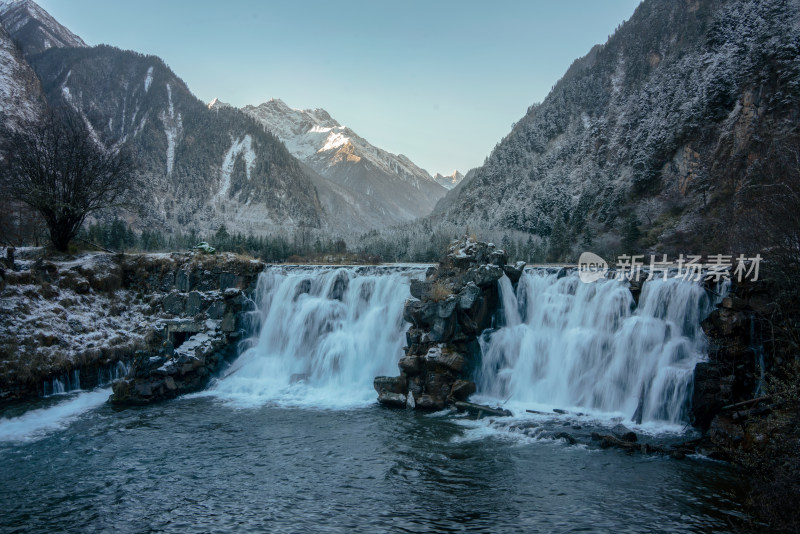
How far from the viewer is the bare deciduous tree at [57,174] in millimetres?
30828

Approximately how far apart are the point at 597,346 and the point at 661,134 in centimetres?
8032

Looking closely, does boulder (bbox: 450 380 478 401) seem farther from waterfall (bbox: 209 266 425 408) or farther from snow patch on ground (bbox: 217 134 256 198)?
snow patch on ground (bbox: 217 134 256 198)

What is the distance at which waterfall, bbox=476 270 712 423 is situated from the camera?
19703 mm

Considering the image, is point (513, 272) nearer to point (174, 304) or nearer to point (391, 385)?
point (391, 385)

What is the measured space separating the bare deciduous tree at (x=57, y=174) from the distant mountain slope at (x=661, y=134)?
41.2m

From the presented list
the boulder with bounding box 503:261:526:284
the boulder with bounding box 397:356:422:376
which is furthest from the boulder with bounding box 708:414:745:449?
the boulder with bounding box 503:261:526:284

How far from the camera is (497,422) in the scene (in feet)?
62.9

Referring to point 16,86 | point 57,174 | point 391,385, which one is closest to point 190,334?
point 391,385

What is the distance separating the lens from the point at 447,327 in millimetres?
23297

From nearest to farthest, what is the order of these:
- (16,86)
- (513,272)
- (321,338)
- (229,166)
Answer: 1. (513,272)
2. (321,338)
3. (16,86)
4. (229,166)

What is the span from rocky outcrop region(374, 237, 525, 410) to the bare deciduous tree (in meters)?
24.0

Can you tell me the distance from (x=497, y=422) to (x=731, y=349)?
30.3 feet

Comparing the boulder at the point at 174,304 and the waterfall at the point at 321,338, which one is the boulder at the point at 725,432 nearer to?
the waterfall at the point at 321,338
